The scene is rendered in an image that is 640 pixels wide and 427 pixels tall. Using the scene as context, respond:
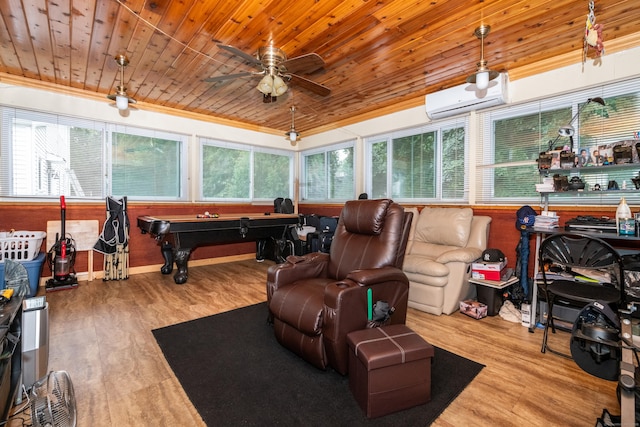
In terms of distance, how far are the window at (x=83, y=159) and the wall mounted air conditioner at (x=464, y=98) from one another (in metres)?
4.02

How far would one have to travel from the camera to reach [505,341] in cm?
237

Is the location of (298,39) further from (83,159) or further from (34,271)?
(34,271)

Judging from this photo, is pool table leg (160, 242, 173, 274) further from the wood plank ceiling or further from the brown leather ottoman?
the brown leather ottoman

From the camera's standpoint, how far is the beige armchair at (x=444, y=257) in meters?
2.91

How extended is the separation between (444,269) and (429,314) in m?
0.50

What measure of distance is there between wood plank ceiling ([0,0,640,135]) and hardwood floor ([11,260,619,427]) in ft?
8.60

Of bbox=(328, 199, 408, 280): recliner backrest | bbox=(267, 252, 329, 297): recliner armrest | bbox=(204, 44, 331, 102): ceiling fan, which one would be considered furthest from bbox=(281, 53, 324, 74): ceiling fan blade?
bbox=(267, 252, 329, 297): recliner armrest

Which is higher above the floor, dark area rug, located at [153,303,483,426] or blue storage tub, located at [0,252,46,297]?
blue storage tub, located at [0,252,46,297]

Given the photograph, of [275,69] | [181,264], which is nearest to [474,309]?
[275,69]

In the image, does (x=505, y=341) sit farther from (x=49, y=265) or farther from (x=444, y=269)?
(x=49, y=265)

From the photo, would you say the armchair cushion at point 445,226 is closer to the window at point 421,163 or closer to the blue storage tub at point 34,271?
the window at point 421,163

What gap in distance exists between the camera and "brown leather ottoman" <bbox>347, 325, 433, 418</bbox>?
1.48m

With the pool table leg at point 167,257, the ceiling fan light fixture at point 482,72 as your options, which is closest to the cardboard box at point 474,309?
the ceiling fan light fixture at point 482,72

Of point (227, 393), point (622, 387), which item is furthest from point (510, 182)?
point (227, 393)
